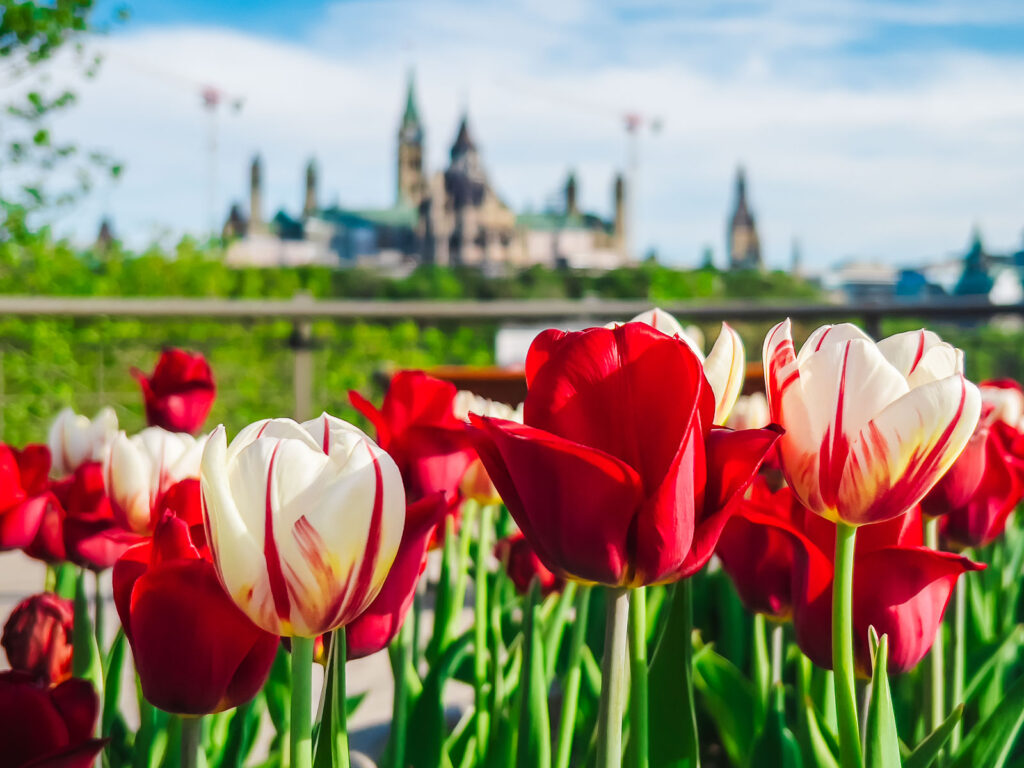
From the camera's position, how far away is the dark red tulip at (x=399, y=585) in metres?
0.54

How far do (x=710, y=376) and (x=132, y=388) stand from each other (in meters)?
5.21

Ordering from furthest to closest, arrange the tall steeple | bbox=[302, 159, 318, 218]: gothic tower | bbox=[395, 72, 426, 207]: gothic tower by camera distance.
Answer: bbox=[302, 159, 318, 218]: gothic tower
the tall steeple
bbox=[395, 72, 426, 207]: gothic tower

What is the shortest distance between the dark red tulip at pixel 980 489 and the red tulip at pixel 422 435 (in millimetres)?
376

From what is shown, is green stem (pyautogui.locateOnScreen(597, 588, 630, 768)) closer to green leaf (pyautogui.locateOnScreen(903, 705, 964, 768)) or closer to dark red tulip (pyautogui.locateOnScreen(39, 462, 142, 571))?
green leaf (pyautogui.locateOnScreen(903, 705, 964, 768))

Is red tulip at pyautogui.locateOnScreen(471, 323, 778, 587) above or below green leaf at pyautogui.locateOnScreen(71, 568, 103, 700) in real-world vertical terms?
above

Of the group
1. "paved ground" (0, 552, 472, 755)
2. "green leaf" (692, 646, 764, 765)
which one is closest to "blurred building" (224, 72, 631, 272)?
"paved ground" (0, 552, 472, 755)

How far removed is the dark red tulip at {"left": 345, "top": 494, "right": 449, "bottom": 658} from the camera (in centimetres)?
54

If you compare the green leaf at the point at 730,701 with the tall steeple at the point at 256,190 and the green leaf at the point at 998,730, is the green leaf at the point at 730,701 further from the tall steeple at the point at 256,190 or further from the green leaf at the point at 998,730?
the tall steeple at the point at 256,190

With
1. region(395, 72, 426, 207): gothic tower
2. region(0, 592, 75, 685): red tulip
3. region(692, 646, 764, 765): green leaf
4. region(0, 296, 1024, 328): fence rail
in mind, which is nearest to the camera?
region(0, 592, 75, 685): red tulip

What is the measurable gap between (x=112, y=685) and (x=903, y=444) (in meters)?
0.60

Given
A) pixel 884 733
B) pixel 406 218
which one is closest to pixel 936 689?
pixel 884 733

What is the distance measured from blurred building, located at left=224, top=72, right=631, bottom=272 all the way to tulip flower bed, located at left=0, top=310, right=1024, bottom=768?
69396 millimetres

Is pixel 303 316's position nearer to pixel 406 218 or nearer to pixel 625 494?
pixel 625 494

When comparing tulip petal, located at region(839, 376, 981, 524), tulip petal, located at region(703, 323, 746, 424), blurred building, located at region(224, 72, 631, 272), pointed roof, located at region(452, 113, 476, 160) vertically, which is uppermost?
pointed roof, located at region(452, 113, 476, 160)
